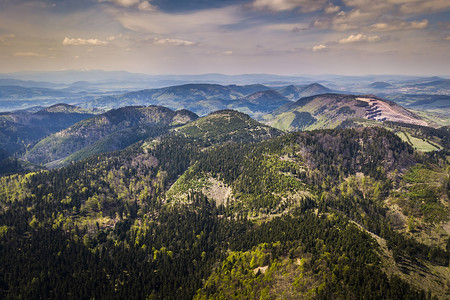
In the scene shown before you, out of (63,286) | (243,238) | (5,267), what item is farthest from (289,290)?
Result: (5,267)

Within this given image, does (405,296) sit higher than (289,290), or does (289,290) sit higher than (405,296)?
(405,296)

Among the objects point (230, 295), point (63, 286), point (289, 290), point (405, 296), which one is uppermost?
point (405, 296)

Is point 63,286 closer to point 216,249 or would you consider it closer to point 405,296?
point 216,249

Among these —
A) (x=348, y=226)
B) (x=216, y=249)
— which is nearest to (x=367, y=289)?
(x=348, y=226)

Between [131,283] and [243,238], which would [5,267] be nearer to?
[131,283]

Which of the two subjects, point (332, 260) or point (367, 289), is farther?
point (332, 260)

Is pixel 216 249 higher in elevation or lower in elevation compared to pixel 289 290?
lower

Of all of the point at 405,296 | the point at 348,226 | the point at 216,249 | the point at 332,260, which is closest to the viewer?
the point at 405,296

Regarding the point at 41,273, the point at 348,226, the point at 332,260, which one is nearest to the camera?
the point at 332,260

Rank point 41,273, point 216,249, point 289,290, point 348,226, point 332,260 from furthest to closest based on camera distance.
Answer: point 216,249, point 41,273, point 348,226, point 332,260, point 289,290
